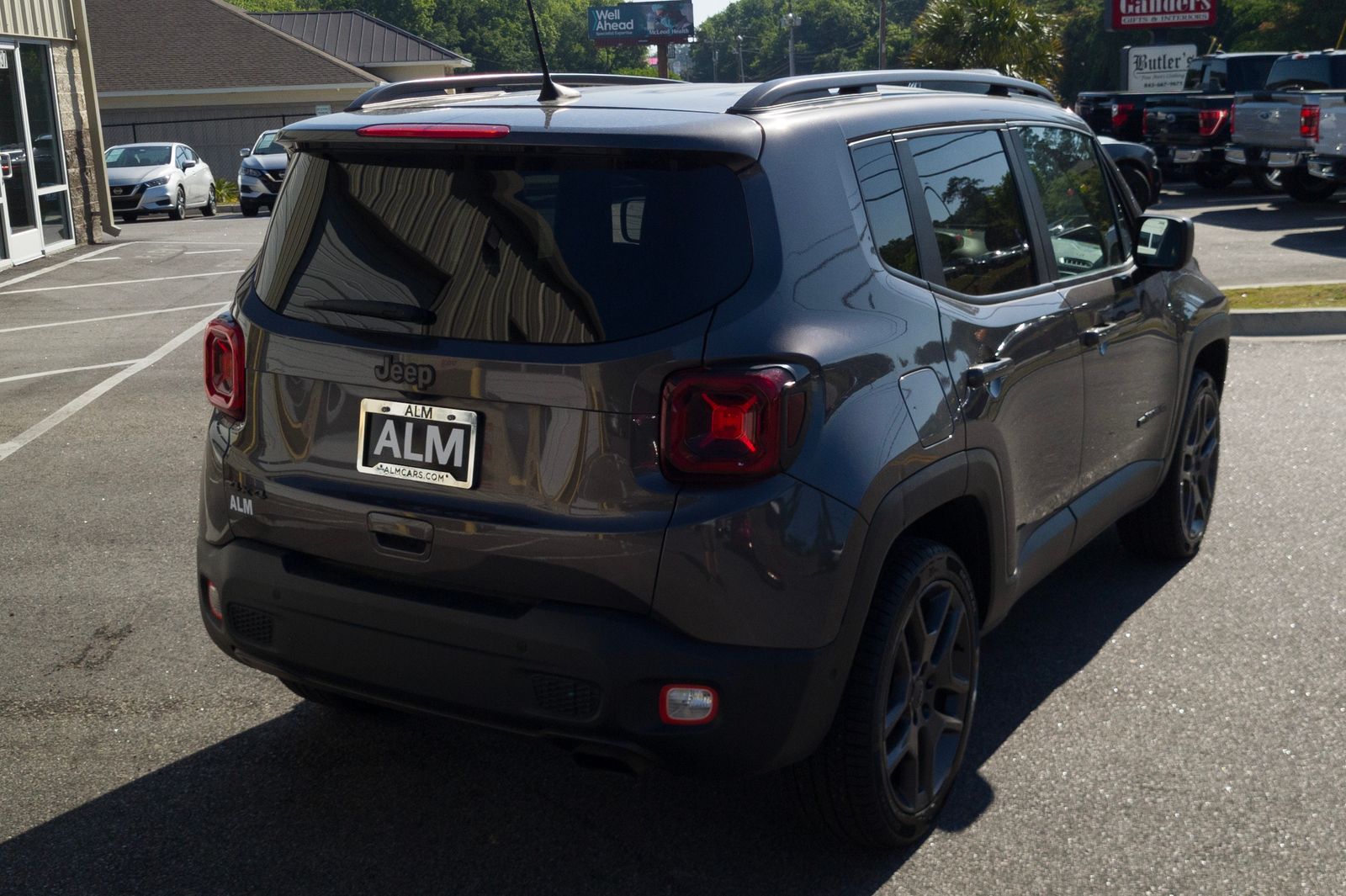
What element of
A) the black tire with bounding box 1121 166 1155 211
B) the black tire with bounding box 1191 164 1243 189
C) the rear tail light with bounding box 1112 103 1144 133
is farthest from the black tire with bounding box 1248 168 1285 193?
the rear tail light with bounding box 1112 103 1144 133

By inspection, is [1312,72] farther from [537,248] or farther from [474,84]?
[537,248]

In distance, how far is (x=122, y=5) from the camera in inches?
1994

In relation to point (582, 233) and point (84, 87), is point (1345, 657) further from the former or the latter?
point (84, 87)

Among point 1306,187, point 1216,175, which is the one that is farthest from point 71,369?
point 1216,175

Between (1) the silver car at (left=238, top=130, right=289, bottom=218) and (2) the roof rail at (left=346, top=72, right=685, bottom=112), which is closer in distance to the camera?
(2) the roof rail at (left=346, top=72, right=685, bottom=112)

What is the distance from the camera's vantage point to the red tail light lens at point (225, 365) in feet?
11.7

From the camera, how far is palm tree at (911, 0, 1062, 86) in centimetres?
3709

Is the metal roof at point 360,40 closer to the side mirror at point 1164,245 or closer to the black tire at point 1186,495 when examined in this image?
the black tire at point 1186,495

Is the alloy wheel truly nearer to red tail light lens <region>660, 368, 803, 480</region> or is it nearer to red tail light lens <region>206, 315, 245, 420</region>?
red tail light lens <region>660, 368, 803, 480</region>

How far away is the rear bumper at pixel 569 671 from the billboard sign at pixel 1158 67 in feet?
108

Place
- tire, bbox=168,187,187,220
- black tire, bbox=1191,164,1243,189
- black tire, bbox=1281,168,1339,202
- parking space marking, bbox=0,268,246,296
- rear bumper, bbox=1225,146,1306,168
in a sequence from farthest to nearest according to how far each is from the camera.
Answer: tire, bbox=168,187,187,220, black tire, bbox=1191,164,1243,189, black tire, bbox=1281,168,1339,202, rear bumper, bbox=1225,146,1306,168, parking space marking, bbox=0,268,246,296

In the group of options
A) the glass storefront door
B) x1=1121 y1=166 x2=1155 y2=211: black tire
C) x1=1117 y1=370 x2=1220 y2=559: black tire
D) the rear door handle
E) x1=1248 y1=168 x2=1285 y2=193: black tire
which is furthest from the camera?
x1=1248 y1=168 x2=1285 y2=193: black tire

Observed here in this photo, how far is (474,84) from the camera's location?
447 centimetres

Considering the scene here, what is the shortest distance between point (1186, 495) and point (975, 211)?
227 cm
